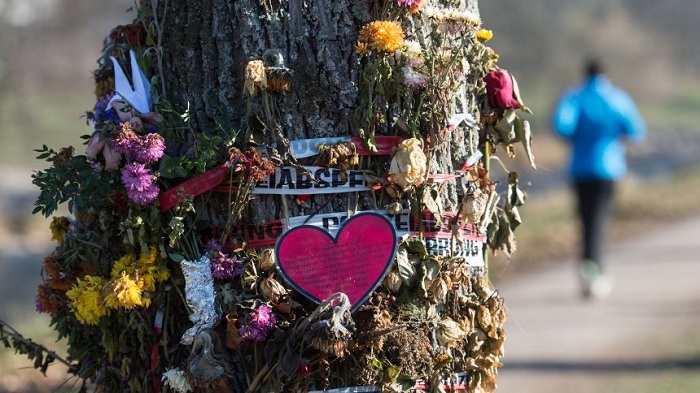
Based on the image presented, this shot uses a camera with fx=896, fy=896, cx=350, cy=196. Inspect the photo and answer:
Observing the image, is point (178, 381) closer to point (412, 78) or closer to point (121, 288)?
point (121, 288)

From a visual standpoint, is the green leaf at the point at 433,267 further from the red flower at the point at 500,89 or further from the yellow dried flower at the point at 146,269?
the yellow dried flower at the point at 146,269

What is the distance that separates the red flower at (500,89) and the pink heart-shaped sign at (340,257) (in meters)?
0.59

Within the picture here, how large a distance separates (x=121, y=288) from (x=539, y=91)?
21.2 m

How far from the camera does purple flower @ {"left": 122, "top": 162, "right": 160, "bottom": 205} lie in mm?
2336

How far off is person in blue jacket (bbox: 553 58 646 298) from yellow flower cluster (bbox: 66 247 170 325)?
5.82 meters

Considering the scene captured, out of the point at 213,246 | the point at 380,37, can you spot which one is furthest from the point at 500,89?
the point at 213,246

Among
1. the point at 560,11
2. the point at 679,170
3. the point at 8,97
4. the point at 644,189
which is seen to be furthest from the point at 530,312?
the point at 560,11

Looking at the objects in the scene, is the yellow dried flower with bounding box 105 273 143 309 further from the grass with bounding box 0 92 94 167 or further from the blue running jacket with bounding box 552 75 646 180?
the grass with bounding box 0 92 94 167

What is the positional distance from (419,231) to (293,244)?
0.35 meters

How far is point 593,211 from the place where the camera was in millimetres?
7793

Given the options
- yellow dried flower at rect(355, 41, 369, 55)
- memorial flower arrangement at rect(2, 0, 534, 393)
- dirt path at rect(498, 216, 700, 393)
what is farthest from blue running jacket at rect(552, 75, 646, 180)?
yellow dried flower at rect(355, 41, 369, 55)

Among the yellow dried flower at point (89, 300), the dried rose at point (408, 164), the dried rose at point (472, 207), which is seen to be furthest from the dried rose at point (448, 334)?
the yellow dried flower at point (89, 300)

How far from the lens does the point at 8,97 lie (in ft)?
55.4

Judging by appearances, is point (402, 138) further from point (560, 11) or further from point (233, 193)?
point (560, 11)
